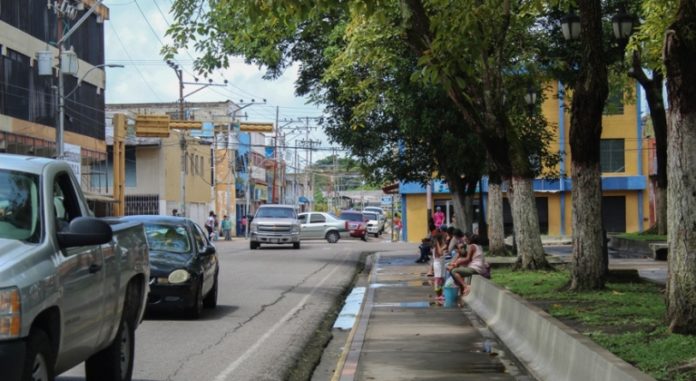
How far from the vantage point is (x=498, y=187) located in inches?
955

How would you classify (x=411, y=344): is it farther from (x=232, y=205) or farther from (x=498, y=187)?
(x=232, y=205)

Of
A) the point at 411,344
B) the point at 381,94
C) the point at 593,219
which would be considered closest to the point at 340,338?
the point at 411,344

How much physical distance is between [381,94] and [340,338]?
52.7ft

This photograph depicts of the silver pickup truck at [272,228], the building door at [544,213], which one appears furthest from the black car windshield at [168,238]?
the building door at [544,213]

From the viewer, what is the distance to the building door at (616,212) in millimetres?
54719

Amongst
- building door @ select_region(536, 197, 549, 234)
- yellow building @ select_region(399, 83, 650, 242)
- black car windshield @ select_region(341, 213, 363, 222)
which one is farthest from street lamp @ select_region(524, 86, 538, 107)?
black car windshield @ select_region(341, 213, 363, 222)

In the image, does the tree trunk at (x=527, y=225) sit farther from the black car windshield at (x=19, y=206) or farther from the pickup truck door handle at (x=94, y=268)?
the black car windshield at (x=19, y=206)

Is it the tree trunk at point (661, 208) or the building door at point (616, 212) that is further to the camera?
the building door at point (616, 212)

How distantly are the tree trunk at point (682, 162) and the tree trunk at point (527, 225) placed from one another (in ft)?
33.8

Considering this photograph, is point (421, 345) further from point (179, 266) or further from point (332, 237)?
point (332, 237)

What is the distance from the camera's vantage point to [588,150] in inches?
542

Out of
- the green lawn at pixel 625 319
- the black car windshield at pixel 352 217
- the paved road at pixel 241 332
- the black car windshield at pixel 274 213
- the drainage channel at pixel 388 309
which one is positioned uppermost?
the black car windshield at pixel 274 213

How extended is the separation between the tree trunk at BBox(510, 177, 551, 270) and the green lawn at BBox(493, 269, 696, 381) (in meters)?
1.81

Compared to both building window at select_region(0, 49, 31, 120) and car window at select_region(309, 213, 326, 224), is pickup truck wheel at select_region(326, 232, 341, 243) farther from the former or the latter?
building window at select_region(0, 49, 31, 120)
